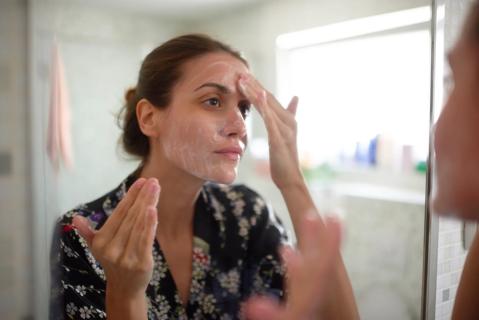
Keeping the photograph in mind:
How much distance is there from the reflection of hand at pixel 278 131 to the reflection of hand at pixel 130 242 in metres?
0.26

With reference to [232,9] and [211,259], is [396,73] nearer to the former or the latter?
[232,9]

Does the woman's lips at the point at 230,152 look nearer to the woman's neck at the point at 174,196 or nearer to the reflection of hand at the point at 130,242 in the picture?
the woman's neck at the point at 174,196

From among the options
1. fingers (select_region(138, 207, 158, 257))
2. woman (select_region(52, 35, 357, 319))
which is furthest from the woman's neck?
fingers (select_region(138, 207, 158, 257))

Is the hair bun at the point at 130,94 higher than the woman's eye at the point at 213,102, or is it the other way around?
the hair bun at the point at 130,94

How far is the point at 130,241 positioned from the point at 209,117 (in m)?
0.26

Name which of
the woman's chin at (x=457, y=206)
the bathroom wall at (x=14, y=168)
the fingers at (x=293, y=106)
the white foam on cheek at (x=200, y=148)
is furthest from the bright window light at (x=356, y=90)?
the bathroom wall at (x=14, y=168)

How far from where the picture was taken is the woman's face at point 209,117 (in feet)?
2.17

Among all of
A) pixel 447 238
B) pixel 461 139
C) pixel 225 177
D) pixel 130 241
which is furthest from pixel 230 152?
pixel 447 238

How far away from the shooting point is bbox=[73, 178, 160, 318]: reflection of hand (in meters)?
0.48

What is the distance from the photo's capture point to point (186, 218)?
0.78 meters

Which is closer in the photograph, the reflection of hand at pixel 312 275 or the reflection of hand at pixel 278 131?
the reflection of hand at pixel 312 275

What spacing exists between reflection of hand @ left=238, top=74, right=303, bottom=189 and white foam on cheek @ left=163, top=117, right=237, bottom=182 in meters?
0.08

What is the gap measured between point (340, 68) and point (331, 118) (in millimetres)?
115

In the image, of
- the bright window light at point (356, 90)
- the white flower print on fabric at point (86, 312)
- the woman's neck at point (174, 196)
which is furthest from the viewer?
the bright window light at point (356, 90)
